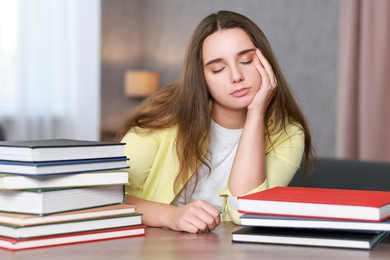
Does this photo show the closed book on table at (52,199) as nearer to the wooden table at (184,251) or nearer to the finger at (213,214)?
the wooden table at (184,251)

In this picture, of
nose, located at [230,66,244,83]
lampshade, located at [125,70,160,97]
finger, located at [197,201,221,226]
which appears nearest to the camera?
finger, located at [197,201,221,226]

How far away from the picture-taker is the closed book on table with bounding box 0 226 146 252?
4.67 ft

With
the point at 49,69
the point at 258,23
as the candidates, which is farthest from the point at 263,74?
the point at 258,23

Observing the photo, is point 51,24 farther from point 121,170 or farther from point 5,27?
point 121,170

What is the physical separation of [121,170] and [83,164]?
0.10 metres

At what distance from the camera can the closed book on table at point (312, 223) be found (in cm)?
141

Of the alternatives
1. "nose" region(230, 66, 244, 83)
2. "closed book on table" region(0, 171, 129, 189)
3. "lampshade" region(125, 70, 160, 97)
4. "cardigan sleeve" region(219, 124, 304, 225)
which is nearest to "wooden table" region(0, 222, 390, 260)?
"closed book on table" region(0, 171, 129, 189)

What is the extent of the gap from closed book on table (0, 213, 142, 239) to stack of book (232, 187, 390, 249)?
0.23 metres

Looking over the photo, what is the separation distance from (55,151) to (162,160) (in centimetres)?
74

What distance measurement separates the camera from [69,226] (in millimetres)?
1481

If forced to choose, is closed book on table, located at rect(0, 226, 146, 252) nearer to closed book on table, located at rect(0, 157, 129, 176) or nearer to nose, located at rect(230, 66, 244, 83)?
closed book on table, located at rect(0, 157, 129, 176)

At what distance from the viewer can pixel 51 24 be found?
21.7 feet

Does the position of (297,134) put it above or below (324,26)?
below

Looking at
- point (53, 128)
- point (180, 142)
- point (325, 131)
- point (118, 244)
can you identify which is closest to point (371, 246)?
point (118, 244)
